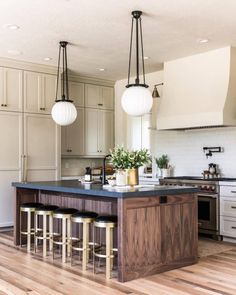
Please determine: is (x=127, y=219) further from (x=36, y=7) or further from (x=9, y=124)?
(x=9, y=124)

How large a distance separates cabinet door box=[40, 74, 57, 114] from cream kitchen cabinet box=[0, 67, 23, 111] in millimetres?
447

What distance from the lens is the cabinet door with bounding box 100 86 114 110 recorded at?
8555mm

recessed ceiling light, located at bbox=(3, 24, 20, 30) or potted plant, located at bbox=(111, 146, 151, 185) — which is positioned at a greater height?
recessed ceiling light, located at bbox=(3, 24, 20, 30)

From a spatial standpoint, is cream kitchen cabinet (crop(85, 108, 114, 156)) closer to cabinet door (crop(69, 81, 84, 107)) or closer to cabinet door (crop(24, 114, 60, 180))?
cabinet door (crop(69, 81, 84, 107))

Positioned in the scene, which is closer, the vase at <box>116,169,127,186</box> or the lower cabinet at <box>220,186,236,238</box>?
the vase at <box>116,169,127,186</box>

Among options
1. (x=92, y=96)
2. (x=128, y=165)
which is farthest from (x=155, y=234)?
(x=92, y=96)

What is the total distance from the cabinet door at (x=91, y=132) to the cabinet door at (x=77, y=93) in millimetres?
249

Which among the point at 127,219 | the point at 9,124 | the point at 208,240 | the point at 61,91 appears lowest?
the point at 208,240

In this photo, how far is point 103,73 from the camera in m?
7.99

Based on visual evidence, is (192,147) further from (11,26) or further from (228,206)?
(11,26)

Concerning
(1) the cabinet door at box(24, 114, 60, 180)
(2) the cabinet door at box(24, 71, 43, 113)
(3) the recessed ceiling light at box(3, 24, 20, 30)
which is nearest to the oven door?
(1) the cabinet door at box(24, 114, 60, 180)

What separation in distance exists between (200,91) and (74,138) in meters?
2.94

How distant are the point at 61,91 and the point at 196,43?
9.28ft

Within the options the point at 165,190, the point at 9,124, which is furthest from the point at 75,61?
the point at 165,190
